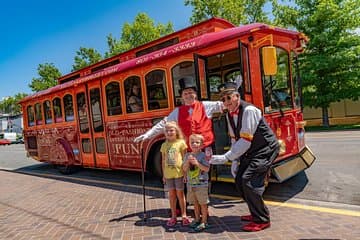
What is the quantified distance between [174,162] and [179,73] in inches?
92.9

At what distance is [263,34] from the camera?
5.38 meters

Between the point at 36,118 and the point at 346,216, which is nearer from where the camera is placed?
the point at 346,216

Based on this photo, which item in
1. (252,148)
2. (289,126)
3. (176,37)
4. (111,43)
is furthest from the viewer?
(111,43)

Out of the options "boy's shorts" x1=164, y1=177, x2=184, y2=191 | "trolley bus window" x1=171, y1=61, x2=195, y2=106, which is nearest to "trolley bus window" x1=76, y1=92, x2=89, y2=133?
"trolley bus window" x1=171, y1=61, x2=195, y2=106

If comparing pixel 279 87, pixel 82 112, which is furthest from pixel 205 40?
pixel 82 112

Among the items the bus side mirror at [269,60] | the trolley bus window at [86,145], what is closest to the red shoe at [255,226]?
the bus side mirror at [269,60]

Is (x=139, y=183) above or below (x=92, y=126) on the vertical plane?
below

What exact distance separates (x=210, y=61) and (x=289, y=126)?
6.26 ft

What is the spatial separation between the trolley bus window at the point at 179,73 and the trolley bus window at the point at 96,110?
2734 mm

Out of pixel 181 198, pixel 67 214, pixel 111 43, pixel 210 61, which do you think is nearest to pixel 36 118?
pixel 67 214

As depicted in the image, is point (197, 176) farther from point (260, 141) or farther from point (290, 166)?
point (290, 166)

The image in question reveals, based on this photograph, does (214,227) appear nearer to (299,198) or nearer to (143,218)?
(143,218)

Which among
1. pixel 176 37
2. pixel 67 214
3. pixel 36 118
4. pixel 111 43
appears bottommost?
pixel 67 214

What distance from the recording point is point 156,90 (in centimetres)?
682
